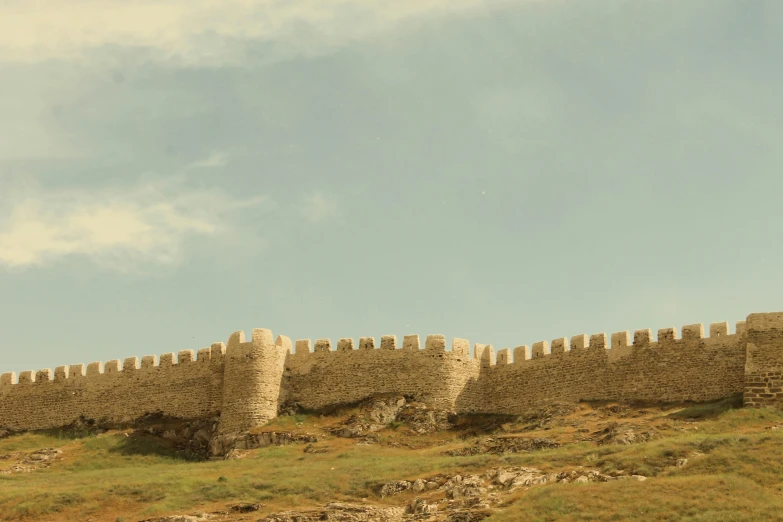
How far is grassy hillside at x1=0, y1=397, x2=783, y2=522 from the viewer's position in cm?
3234

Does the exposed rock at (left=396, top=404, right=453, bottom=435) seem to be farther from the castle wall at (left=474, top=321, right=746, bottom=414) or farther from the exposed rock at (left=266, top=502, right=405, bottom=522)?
the exposed rock at (left=266, top=502, right=405, bottom=522)

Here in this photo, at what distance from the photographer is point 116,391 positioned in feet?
182

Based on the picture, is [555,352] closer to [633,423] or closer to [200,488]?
[633,423]

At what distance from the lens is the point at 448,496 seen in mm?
35656

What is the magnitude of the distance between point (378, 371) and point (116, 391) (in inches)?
525

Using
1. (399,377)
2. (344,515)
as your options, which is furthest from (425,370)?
(344,515)

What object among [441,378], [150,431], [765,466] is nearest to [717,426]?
[765,466]

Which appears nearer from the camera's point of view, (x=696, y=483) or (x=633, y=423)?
(x=696, y=483)

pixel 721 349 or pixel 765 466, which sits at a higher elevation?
pixel 721 349

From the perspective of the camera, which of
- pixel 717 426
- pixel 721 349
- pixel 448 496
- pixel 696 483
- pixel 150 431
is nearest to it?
pixel 696 483

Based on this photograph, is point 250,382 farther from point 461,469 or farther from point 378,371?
point 461,469

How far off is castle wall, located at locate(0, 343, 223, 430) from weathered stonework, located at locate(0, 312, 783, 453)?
0.05 meters

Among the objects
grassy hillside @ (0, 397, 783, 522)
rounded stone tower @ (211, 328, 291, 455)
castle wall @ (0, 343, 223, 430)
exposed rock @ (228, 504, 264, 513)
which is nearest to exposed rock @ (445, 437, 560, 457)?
grassy hillside @ (0, 397, 783, 522)

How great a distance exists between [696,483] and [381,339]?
21.2m
